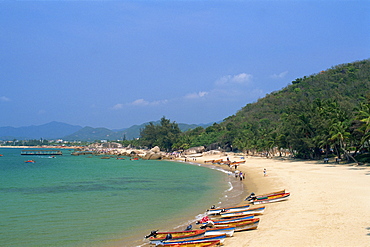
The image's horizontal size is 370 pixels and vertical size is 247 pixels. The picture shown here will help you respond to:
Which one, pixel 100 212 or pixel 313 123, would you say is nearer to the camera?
pixel 100 212

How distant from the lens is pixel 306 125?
2281 inches

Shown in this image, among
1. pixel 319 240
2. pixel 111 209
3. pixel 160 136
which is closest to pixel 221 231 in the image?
pixel 319 240

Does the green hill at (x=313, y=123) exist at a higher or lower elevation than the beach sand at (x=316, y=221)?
higher

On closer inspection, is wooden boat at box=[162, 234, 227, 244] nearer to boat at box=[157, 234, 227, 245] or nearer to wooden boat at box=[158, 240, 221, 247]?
boat at box=[157, 234, 227, 245]

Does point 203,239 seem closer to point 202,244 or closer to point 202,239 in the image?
point 202,239

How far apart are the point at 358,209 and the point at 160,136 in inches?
4930

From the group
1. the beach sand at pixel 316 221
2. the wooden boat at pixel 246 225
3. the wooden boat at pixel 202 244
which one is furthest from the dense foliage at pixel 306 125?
the wooden boat at pixel 202 244

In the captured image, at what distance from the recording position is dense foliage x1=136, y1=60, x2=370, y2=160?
1845 inches

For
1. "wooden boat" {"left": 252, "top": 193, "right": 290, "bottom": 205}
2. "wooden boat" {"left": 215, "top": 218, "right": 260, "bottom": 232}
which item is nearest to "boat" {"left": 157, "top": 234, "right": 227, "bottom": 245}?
"wooden boat" {"left": 215, "top": 218, "right": 260, "bottom": 232}

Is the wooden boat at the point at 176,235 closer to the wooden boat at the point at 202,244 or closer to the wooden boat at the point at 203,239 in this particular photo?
the wooden boat at the point at 203,239

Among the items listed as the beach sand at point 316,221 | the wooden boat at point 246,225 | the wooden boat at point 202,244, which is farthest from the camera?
the wooden boat at point 246,225

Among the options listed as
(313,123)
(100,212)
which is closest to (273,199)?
(100,212)

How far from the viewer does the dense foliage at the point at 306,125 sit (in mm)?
46875

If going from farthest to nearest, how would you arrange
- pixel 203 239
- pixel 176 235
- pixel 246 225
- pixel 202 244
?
pixel 246 225 < pixel 176 235 < pixel 203 239 < pixel 202 244
